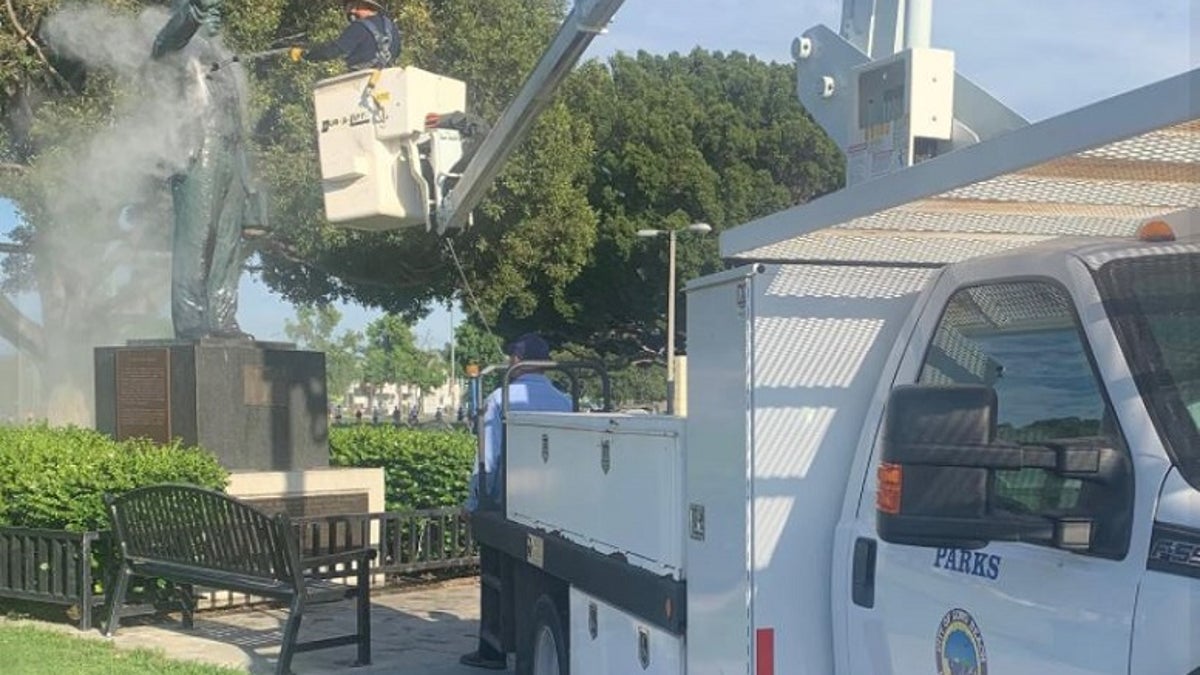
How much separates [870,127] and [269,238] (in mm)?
19271

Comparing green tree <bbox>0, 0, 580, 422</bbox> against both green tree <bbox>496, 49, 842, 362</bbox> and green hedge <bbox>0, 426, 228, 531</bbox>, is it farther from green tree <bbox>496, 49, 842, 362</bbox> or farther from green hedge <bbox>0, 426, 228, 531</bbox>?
green tree <bbox>496, 49, 842, 362</bbox>

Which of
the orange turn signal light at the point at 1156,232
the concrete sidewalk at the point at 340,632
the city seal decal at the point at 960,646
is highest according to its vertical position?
the orange turn signal light at the point at 1156,232

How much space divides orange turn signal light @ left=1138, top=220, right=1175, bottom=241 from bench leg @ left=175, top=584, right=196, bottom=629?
307 inches

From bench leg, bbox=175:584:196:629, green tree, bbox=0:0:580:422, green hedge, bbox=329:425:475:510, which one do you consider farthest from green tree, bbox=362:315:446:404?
bench leg, bbox=175:584:196:629

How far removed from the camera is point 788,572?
13.1 ft

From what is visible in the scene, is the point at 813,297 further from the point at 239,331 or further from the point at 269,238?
the point at 269,238

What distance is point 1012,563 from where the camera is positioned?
3.16 m

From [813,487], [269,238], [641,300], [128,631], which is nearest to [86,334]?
[269,238]

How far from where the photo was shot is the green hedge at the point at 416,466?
13.4m

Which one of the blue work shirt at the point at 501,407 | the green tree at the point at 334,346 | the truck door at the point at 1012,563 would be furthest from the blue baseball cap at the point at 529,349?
the green tree at the point at 334,346

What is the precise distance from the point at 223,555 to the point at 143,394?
3.58 m

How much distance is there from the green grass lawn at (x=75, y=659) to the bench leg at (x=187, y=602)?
820 millimetres

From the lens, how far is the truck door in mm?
2918

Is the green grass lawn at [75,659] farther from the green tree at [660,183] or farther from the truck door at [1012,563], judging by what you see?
the green tree at [660,183]
